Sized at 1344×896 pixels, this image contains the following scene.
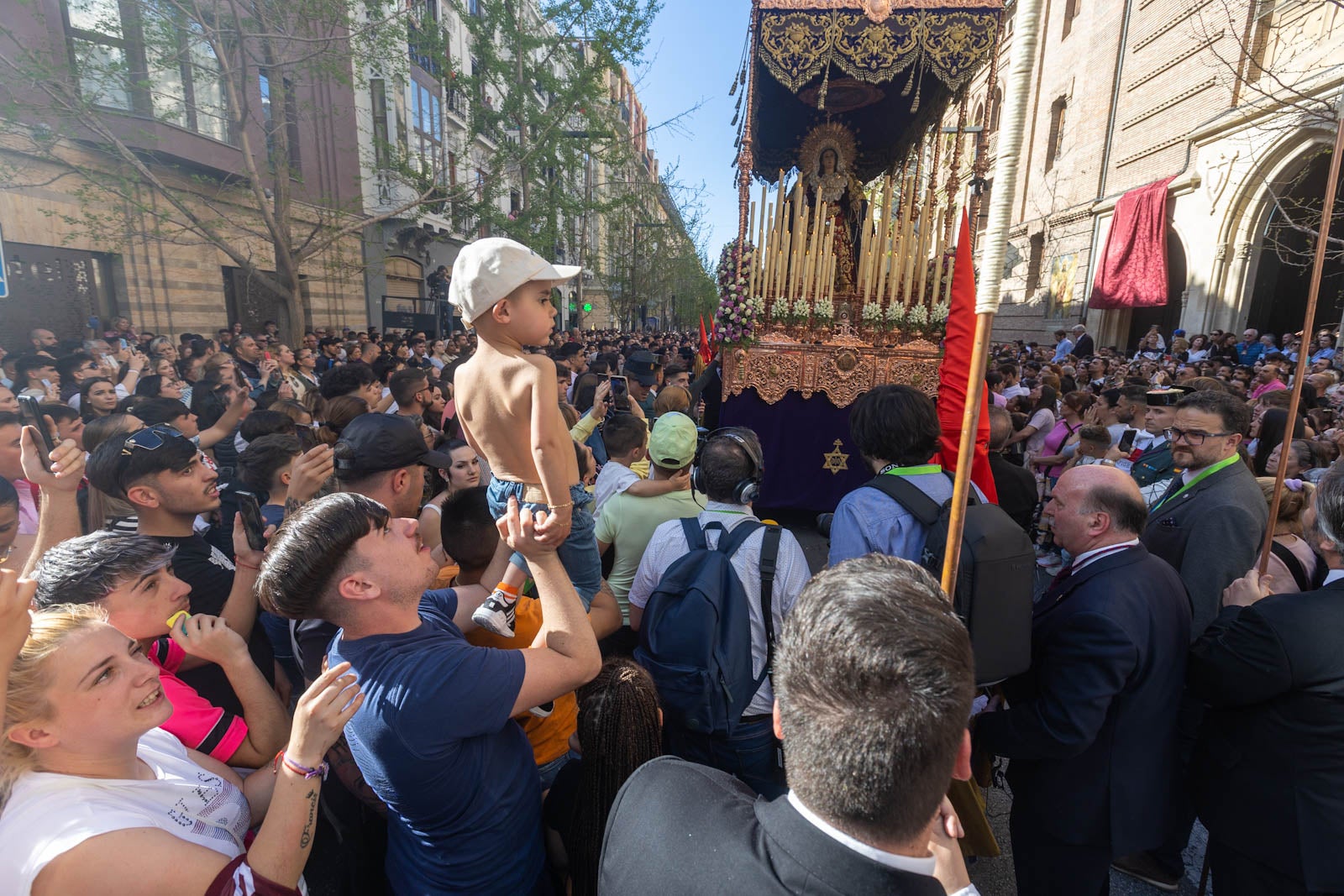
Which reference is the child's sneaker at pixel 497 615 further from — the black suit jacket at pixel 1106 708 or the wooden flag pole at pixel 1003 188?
the black suit jacket at pixel 1106 708

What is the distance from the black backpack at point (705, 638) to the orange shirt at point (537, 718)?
1.07 feet

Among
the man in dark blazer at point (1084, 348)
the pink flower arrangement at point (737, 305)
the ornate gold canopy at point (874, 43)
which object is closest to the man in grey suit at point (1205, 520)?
the pink flower arrangement at point (737, 305)

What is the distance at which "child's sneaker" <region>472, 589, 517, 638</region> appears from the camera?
1.87 metres

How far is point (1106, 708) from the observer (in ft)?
6.15

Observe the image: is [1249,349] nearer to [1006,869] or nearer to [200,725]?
[1006,869]

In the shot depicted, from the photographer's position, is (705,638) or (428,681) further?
(705,638)

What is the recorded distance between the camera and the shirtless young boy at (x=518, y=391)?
2.13m

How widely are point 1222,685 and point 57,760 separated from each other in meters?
2.89

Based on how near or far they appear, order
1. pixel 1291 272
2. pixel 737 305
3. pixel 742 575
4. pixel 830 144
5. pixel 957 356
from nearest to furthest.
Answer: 1. pixel 742 575
2. pixel 957 356
3. pixel 737 305
4. pixel 830 144
5. pixel 1291 272

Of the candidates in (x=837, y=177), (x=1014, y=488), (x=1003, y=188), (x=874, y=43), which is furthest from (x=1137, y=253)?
(x=1003, y=188)

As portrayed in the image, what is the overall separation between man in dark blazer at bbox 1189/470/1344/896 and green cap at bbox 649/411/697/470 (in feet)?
6.38

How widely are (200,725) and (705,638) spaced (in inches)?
55.1

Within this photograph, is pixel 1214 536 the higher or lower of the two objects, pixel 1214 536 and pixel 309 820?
the higher

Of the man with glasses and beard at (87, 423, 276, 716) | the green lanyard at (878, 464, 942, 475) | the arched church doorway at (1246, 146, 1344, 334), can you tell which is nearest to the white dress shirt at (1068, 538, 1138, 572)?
the green lanyard at (878, 464, 942, 475)
